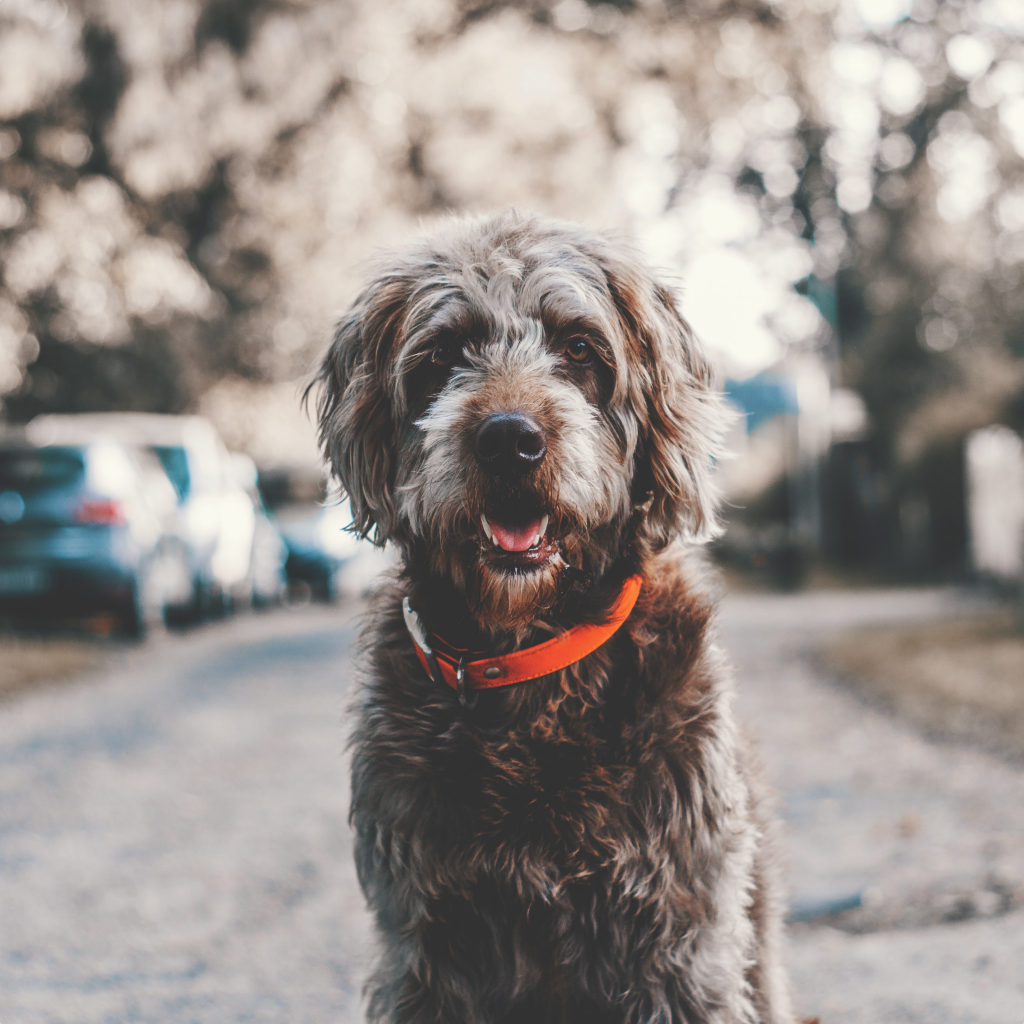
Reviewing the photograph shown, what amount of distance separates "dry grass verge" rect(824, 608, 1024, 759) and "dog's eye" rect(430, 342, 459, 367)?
479cm

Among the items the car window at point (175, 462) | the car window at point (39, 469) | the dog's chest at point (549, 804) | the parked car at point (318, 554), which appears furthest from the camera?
the parked car at point (318, 554)

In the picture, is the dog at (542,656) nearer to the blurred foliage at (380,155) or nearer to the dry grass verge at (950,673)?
the dry grass verge at (950,673)

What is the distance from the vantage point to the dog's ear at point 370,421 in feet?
9.45

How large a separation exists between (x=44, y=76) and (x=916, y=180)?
1901 cm

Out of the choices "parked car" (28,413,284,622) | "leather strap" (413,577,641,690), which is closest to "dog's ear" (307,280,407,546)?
"leather strap" (413,577,641,690)

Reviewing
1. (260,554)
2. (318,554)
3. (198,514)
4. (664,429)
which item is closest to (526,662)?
(664,429)

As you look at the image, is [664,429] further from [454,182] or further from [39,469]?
[454,182]

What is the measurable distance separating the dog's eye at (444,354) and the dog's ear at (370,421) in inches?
4.0

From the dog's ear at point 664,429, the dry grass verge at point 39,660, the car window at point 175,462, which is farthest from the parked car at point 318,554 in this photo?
the dog's ear at point 664,429

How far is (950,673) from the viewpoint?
879 cm

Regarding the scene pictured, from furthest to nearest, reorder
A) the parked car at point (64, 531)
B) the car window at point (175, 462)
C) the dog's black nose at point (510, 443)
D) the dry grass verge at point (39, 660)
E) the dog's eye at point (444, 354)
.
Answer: the car window at point (175, 462) < the parked car at point (64, 531) < the dry grass verge at point (39, 660) < the dog's eye at point (444, 354) < the dog's black nose at point (510, 443)

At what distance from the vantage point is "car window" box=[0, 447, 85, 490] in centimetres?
1131

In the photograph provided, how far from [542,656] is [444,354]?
0.77 metres

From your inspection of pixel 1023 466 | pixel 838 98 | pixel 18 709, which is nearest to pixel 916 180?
pixel 838 98
